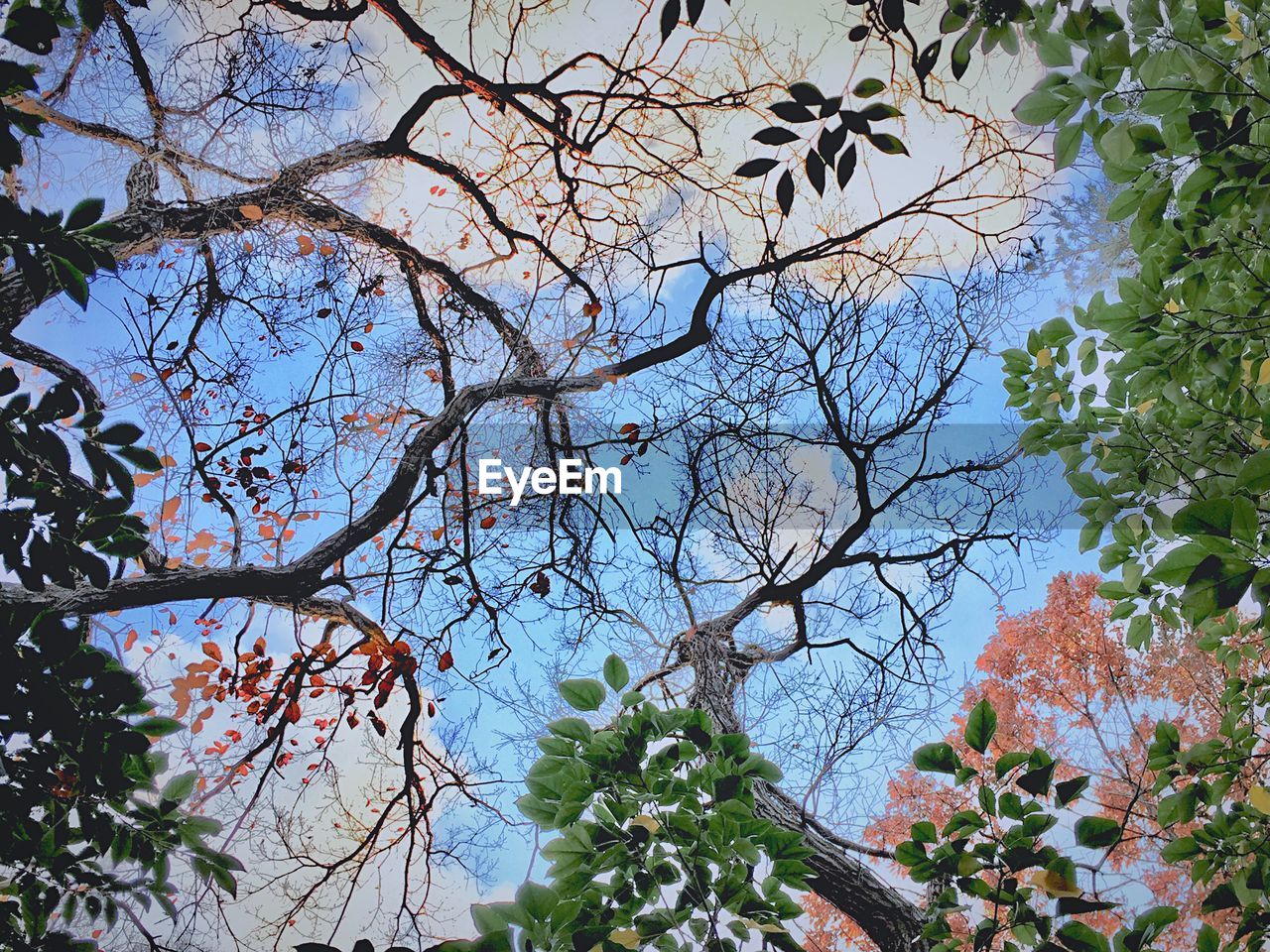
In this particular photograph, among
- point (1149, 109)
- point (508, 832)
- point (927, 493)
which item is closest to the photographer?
point (1149, 109)

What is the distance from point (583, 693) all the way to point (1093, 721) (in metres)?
1.43

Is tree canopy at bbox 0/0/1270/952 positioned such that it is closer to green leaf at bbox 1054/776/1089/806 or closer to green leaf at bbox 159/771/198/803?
green leaf at bbox 159/771/198/803

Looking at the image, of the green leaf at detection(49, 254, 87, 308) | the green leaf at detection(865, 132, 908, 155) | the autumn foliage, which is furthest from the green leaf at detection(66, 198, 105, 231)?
the autumn foliage

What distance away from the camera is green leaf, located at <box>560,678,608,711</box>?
1.04m

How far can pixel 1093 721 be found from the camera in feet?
6.12

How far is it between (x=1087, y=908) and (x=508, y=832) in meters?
1.27

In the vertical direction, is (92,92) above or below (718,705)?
above

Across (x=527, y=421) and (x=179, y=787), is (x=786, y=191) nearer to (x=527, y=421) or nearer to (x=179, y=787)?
(x=527, y=421)

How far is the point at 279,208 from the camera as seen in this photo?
1.94 m

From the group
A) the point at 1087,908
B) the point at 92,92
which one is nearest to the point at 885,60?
the point at 1087,908

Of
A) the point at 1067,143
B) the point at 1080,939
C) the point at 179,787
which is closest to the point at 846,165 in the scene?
the point at 1067,143

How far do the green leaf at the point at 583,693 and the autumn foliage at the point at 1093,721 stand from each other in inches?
40.3

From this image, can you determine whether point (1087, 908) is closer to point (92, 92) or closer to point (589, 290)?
point (589, 290)

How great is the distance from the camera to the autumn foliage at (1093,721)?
1.76 metres
